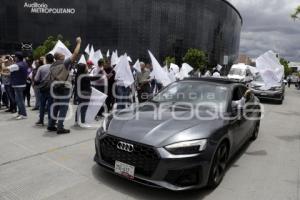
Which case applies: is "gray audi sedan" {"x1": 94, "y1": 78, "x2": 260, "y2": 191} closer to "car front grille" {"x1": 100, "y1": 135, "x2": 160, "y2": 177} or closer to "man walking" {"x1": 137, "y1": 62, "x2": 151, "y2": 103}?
"car front grille" {"x1": 100, "y1": 135, "x2": 160, "y2": 177}

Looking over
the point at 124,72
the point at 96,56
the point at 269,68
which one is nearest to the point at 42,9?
the point at 96,56

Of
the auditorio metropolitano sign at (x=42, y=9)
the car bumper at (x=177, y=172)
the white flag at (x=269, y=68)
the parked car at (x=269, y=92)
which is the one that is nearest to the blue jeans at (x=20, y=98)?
the car bumper at (x=177, y=172)

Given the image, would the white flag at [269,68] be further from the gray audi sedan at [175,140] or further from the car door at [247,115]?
the gray audi sedan at [175,140]

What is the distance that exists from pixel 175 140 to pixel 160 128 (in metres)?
0.34

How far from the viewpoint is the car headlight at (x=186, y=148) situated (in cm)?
379

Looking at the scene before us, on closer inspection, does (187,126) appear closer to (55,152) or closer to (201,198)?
(201,198)

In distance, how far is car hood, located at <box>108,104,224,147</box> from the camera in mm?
3908

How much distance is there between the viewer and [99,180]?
14.5 ft

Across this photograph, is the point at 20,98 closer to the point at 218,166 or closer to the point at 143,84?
the point at 143,84

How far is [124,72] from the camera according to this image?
9.28 meters

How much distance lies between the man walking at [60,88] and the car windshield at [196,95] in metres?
2.18

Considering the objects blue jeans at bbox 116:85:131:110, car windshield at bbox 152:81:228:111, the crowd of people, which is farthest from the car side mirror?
blue jeans at bbox 116:85:131:110

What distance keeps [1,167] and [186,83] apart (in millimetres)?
3524

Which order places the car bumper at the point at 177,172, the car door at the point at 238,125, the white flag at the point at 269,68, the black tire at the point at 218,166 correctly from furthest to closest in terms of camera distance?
the white flag at the point at 269,68
the car door at the point at 238,125
the black tire at the point at 218,166
the car bumper at the point at 177,172
